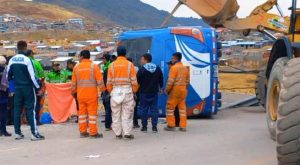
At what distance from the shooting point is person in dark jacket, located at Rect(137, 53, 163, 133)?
40.9ft

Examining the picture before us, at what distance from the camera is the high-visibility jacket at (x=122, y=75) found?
38.1 feet

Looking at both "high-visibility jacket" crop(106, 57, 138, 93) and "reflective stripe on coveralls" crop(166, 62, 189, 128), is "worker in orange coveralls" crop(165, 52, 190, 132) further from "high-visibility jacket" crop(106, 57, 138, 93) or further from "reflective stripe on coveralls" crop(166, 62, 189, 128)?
"high-visibility jacket" crop(106, 57, 138, 93)

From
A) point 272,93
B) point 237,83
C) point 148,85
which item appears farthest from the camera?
point 237,83

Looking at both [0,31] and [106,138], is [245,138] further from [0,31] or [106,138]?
[0,31]

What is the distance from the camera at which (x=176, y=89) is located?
510 inches

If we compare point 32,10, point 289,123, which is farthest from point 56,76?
point 32,10

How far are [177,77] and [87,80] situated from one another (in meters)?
2.15

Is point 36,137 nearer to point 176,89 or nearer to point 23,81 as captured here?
point 23,81

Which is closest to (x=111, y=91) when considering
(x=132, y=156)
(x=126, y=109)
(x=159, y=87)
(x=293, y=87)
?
(x=126, y=109)

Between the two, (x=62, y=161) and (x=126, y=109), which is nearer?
(x=62, y=161)

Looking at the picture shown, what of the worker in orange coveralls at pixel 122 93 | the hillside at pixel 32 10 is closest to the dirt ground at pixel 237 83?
the worker in orange coveralls at pixel 122 93

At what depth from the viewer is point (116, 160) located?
9570 mm

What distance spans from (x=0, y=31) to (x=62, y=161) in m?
113

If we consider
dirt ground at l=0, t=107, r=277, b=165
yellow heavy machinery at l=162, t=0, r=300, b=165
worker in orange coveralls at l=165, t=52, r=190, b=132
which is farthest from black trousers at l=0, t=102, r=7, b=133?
yellow heavy machinery at l=162, t=0, r=300, b=165
